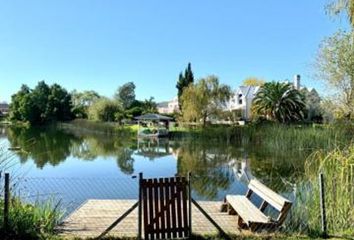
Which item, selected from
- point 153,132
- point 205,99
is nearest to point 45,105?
point 153,132

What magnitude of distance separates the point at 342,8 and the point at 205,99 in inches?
1467

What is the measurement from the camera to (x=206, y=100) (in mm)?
45531

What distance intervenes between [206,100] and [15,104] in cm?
4910

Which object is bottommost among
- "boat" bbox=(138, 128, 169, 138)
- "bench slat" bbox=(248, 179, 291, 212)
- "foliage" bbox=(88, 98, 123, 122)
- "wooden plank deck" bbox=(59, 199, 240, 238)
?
"wooden plank deck" bbox=(59, 199, 240, 238)

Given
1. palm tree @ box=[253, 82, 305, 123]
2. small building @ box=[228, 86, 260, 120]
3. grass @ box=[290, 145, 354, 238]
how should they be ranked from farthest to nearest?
→ small building @ box=[228, 86, 260, 120] → palm tree @ box=[253, 82, 305, 123] → grass @ box=[290, 145, 354, 238]

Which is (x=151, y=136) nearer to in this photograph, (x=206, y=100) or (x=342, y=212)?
(x=206, y=100)

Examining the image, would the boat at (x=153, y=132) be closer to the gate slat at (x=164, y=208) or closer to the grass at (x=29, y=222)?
the grass at (x=29, y=222)

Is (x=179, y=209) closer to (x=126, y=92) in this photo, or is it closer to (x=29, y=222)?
(x=29, y=222)

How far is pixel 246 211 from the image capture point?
25.1 feet

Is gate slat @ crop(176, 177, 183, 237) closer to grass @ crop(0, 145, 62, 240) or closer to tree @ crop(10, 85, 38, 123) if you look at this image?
grass @ crop(0, 145, 62, 240)

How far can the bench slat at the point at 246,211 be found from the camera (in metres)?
7.08

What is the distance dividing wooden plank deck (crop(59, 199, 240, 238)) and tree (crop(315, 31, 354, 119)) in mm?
8491

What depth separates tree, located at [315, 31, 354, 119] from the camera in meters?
15.2

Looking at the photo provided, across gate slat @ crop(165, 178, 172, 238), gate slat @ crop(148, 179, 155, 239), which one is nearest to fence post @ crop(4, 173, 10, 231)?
gate slat @ crop(148, 179, 155, 239)
